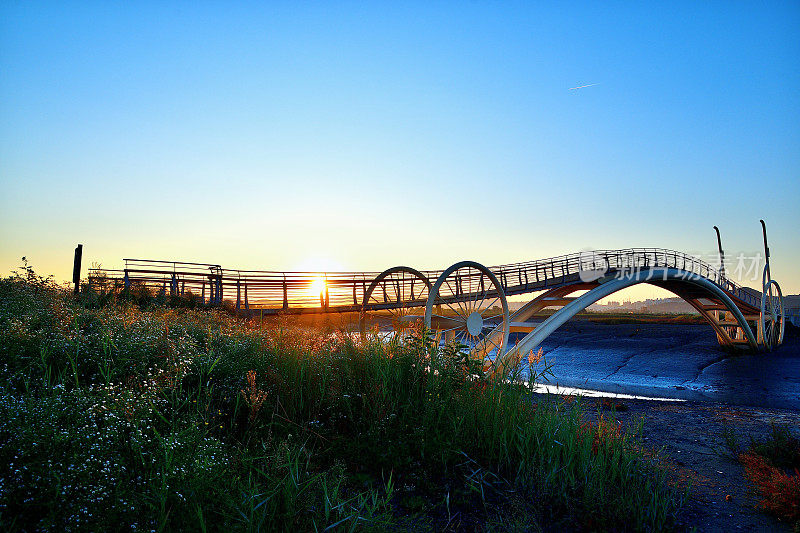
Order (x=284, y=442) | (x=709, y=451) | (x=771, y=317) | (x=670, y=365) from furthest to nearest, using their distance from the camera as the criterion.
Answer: (x=771, y=317), (x=670, y=365), (x=709, y=451), (x=284, y=442)

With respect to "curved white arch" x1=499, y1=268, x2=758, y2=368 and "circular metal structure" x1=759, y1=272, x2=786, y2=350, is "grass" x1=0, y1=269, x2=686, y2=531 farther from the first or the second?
"circular metal structure" x1=759, y1=272, x2=786, y2=350

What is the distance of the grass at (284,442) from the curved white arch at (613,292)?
9.42m

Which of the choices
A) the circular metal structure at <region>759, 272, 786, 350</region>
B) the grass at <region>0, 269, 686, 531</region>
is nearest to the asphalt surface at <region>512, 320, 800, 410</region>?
the circular metal structure at <region>759, 272, 786, 350</region>

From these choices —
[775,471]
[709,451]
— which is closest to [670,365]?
[709,451]

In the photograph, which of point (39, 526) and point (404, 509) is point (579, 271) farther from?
point (39, 526)

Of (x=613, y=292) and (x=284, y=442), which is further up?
(x=613, y=292)

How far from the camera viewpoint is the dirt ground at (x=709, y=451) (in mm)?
4453

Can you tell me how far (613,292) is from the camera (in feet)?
74.5

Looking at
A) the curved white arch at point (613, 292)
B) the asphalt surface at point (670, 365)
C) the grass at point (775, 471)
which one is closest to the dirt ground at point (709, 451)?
the grass at point (775, 471)

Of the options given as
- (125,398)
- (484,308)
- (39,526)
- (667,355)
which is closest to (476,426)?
(125,398)

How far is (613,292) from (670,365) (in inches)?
259

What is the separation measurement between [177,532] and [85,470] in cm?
75

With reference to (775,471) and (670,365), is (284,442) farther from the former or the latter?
(670,365)

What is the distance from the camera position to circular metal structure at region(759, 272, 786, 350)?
3126 cm
